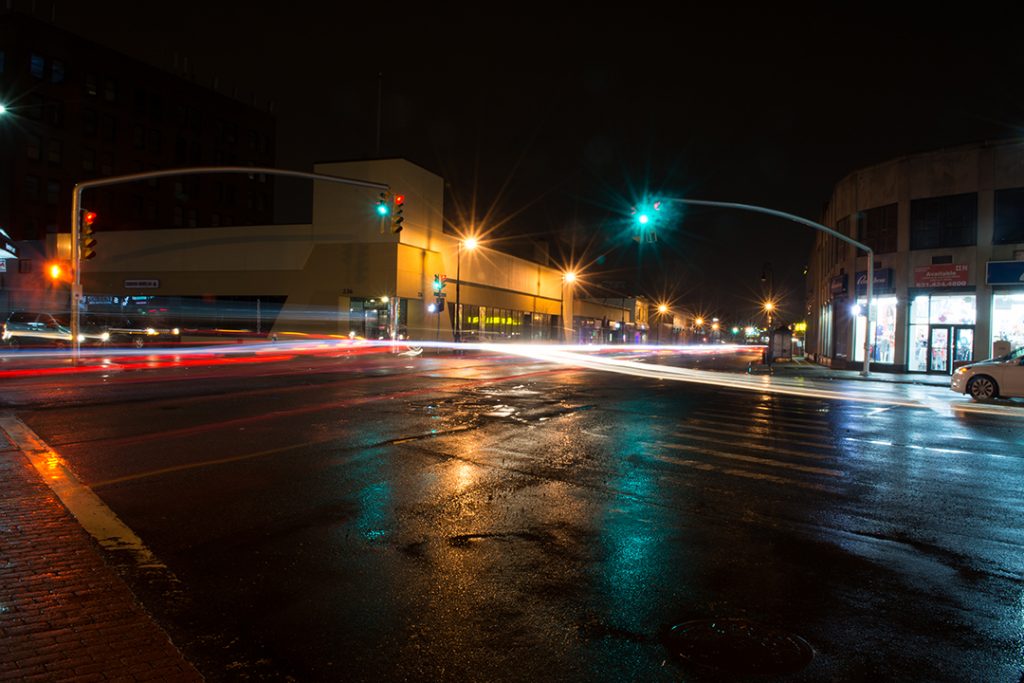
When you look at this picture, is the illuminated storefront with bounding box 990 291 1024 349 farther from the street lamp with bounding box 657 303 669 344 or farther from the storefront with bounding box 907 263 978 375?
the street lamp with bounding box 657 303 669 344

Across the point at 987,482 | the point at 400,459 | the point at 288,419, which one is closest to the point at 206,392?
the point at 288,419

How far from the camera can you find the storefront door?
94.7 feet

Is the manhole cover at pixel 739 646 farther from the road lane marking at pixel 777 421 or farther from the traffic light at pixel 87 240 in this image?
the traffic light at pixel 87 240

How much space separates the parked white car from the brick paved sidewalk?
20.4m

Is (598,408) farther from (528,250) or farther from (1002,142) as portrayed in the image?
(528,250)

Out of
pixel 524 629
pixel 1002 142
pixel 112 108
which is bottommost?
pixel 524 629

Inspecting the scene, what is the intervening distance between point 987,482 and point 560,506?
5.50 metres

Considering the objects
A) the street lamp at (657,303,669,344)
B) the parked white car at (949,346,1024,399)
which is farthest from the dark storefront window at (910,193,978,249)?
the street lamp at (657,303,669,344)

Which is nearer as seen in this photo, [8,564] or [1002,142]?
[8,564]

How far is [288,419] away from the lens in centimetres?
1212

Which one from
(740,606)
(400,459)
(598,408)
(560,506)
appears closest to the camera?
(740,606)

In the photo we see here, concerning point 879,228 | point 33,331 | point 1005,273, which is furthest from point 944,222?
point 33,331

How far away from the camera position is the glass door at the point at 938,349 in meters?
29.5

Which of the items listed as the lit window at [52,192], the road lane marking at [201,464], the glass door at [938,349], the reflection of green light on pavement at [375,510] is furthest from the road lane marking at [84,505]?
the lit window at [52,192]
